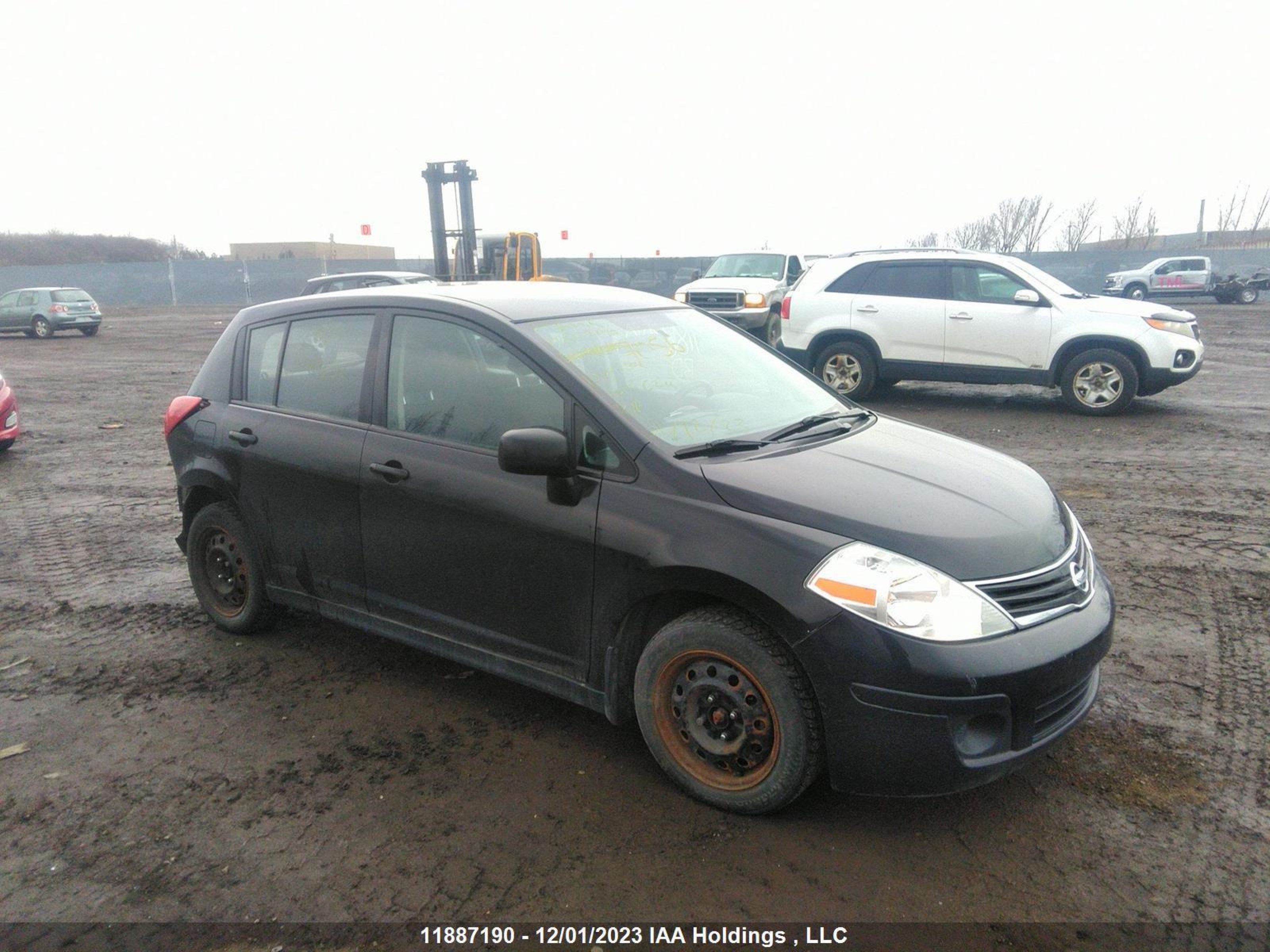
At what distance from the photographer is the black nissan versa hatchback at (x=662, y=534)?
2.83 meters

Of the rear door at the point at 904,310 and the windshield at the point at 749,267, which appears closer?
the rear door at the point at 904,310

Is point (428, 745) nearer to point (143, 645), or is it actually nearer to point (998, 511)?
point (143, 645)

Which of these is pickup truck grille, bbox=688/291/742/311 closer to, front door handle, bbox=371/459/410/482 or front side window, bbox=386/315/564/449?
front side window, bbox=386/315/564/449

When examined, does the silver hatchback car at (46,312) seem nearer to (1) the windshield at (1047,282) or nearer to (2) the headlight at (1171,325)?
(1) the windshield at (1047,282)

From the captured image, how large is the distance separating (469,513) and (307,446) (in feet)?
3.48

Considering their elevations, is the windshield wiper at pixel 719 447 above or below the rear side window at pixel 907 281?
below

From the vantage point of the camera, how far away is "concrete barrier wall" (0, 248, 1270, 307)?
39.3m

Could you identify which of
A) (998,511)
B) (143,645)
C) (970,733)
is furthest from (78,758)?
(998,511)

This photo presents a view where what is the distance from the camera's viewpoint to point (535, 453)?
10.5 feet

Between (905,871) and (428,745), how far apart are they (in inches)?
72.0

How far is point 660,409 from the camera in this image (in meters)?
3.59

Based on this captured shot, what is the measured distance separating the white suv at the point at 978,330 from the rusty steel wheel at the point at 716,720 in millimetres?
9030

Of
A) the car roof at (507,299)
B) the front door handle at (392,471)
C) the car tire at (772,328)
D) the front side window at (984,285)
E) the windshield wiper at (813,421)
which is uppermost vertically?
the car roof at (507,299)

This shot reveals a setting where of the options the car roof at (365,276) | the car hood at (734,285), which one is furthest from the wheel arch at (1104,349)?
the car roof at (365,276)
